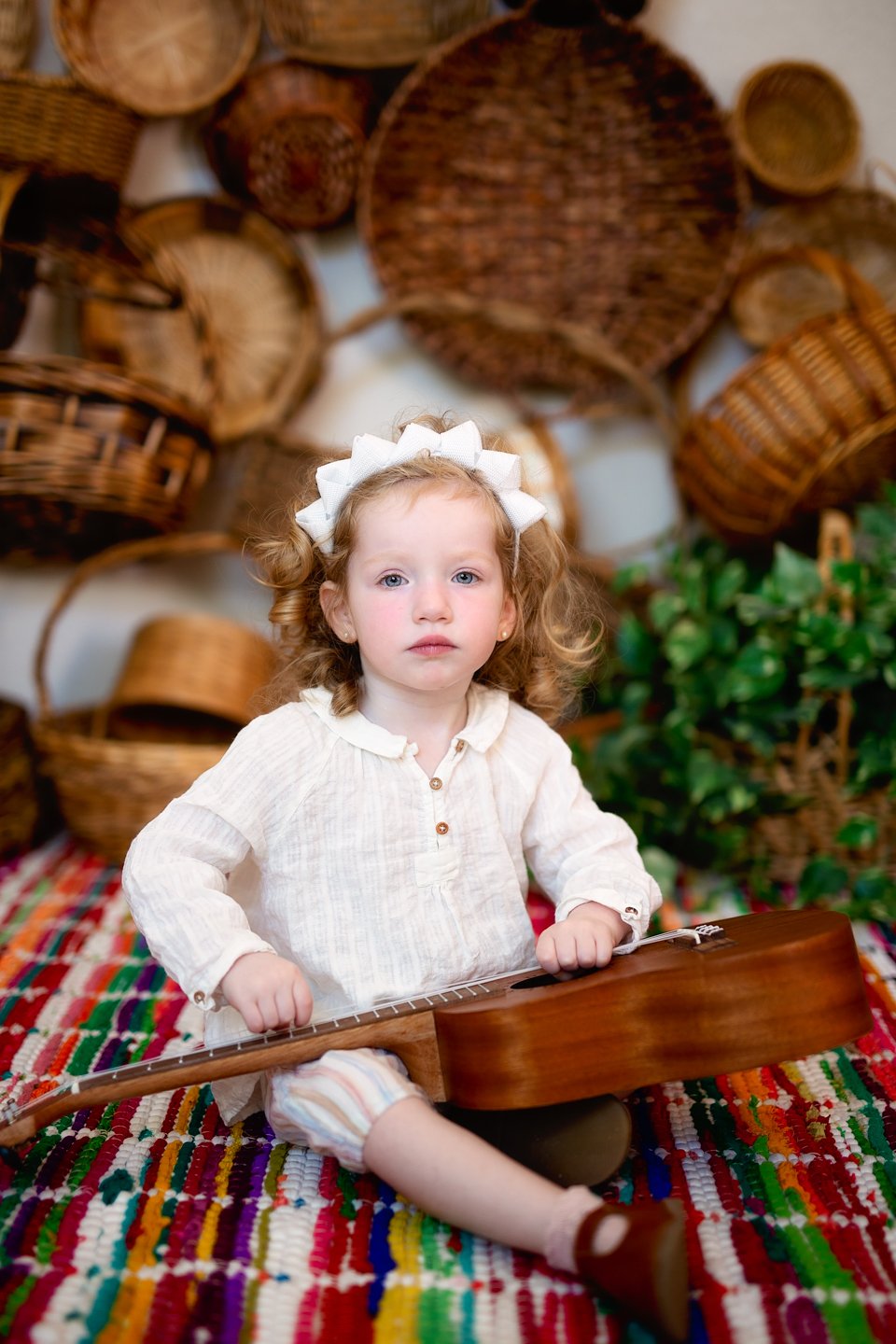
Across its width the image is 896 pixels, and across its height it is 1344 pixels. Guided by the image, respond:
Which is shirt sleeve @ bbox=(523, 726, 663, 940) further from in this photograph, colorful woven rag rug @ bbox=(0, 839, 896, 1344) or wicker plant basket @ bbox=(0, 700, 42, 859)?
wicker plant basket @ bbox=(0, 700, 42, 859)

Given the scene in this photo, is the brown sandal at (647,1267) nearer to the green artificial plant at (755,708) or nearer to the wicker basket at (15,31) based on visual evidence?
the green artificial plant at (755,708)

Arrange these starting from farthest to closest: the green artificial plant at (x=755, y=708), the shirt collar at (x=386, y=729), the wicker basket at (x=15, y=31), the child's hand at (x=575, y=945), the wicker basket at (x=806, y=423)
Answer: the wicker basket at (x=15, y=31) → the wicker basket at (x=806, y=423) → the green artificial plant at (x=755, y=708) → the shirt collar at (x=386, y=729) → the child's hand at (x=575, y=945)

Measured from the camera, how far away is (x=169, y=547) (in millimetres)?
2285

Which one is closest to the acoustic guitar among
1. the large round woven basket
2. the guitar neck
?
the guitar neck

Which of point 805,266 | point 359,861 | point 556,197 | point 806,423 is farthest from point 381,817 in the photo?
point 805,266

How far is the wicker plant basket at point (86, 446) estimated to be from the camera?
1886 mm

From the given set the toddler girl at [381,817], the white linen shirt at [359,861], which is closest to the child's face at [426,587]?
the toddler girl at [381,817]

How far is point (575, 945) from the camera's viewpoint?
1.06 meters

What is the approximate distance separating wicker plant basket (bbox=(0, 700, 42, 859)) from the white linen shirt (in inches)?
43.3

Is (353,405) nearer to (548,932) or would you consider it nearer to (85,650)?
(85,650)

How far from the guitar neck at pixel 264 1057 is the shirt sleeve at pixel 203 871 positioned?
0.08 metres

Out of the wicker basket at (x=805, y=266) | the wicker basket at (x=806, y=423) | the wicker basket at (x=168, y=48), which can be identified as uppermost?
the wicker basket at (x=168, y=48)

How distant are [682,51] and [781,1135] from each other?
2.36 metres

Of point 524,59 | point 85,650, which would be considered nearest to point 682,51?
point 524,59
